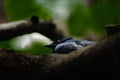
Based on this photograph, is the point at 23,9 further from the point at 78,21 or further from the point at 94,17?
the point at 94,17

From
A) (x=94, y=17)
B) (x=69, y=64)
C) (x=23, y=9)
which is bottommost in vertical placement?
(x=69, y=64)

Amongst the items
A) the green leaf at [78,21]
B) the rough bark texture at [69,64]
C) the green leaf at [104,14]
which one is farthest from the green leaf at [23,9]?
the rough bark texture at [69,64]

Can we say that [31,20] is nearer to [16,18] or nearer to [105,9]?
[16,18]

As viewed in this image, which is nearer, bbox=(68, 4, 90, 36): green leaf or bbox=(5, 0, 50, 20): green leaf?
bbox=(68, 4, 90, 36): green leaf

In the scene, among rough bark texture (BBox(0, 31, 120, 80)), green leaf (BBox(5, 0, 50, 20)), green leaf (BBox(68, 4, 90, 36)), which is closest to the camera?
rough bark texture (BBox(0, 31, 120, 80))

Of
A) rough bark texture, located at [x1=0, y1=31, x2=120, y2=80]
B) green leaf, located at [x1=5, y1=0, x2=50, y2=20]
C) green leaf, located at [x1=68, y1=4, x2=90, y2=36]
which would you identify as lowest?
rough bark texture, located at [x1=0, y1=31, x2=120, y2=80]

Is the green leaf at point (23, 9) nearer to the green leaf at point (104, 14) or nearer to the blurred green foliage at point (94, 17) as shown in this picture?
the blurred green foliage at point (94, 17)

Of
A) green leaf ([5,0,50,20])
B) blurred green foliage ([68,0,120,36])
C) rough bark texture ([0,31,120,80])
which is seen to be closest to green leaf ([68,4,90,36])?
blurred green foliage ([68,0,120,36])

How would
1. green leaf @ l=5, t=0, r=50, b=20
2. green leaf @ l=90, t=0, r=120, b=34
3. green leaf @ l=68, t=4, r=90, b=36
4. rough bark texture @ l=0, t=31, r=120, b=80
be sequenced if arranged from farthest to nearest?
1. green leaf @ l=5, t=0, r=50, b=20
2. green leaf @ l=68, t=4, r=90, b=36
3. green leaf @ l=90, t=0, r=120, b=34
4. rough bark texture @ l=0, t=31, r=120, b=80

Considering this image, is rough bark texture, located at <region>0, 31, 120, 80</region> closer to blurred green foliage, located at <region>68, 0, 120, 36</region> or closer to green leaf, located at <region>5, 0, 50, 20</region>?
blurred green foliage, located at <region>68, 0, 120, 36</region>

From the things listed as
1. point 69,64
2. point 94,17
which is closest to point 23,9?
point 94,17

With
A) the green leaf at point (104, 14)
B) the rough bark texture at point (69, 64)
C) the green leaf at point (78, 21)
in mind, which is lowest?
the rough bark texture at point (69, 64)
